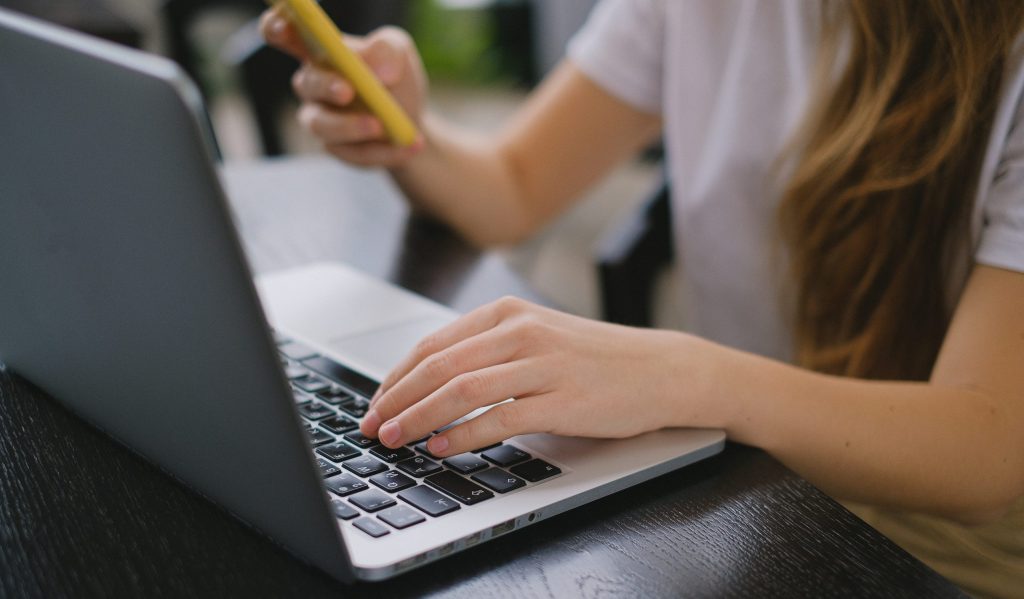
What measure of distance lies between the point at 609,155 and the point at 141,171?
29.4 inches

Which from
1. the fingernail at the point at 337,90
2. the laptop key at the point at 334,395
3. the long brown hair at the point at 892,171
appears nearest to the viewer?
the laptop key at the point at 334,395

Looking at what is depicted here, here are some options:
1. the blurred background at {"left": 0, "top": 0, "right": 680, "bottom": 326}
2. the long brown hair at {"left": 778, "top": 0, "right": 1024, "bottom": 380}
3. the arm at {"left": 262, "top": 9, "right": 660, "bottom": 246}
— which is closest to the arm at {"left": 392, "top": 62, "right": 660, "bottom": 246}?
the arm at {"left": 262, "top": 9, "right": 660, "bottom": 246}

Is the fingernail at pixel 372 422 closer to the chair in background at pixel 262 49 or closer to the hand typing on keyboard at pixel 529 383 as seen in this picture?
the hand typing on keyboard at pixel 529 383

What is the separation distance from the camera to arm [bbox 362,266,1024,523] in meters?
0.48

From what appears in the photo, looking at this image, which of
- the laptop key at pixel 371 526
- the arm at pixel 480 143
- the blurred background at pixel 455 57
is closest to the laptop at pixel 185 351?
the laptop key at pixel 371 526

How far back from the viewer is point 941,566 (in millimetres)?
665

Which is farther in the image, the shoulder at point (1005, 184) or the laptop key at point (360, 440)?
the shoulder at point (1005, 184)

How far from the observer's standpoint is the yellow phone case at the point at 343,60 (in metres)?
0.66

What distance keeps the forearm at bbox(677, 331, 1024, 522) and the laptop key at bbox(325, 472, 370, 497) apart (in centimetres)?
19

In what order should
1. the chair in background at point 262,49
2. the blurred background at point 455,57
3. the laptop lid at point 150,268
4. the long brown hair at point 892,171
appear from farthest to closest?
1. the blurred background at point 455,57
2. the chair in background at point 262,49
3. the long brown hair at point 892,171
4. the laptop lid at point 150,268

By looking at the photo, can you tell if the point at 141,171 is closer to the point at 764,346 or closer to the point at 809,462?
the point at 809,462

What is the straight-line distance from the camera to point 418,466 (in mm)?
468

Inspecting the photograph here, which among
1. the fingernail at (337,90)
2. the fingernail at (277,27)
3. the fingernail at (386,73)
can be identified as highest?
the fingernail at (277,27)

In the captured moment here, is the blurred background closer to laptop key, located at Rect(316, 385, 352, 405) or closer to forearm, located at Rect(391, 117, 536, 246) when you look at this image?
forearm, located at Rect(391, 117, 536, 246)
